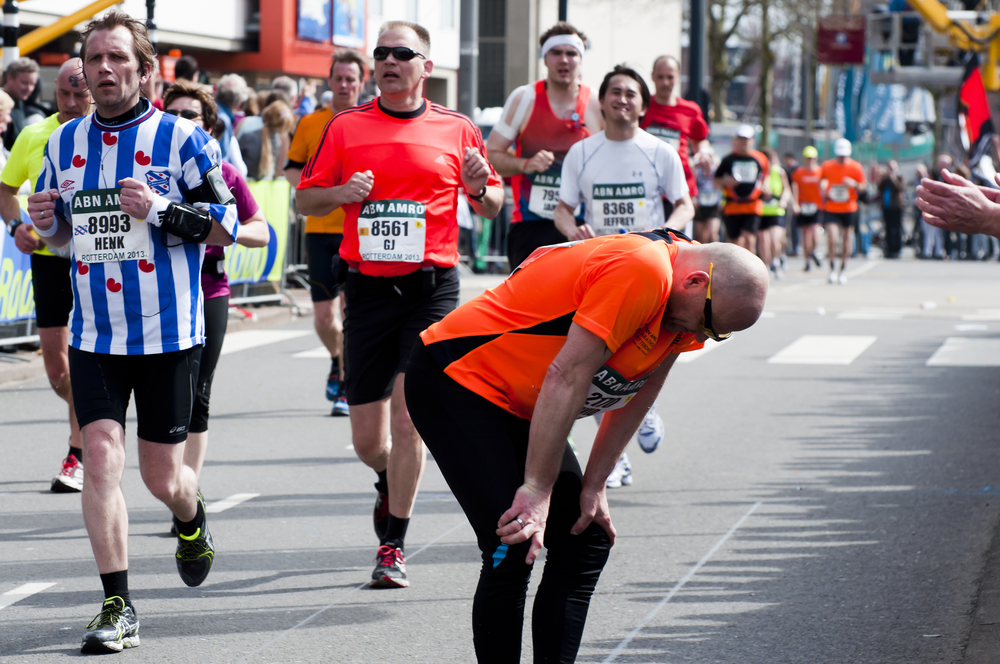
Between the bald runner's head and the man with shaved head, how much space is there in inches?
150

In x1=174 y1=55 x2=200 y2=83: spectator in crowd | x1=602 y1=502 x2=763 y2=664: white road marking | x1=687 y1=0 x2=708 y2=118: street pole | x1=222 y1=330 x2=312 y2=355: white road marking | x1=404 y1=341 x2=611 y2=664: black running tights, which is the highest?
x1=687 y1=0 x2=708 y2=118: street pole

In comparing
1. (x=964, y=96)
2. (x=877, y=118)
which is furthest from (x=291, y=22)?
(x=877, y=118)

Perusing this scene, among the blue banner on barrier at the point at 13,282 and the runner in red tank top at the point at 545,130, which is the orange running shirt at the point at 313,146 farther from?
the blue banner on barrier at the point at 13,282

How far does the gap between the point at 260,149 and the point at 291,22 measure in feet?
50.1

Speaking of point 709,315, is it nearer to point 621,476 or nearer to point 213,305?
point 213,305

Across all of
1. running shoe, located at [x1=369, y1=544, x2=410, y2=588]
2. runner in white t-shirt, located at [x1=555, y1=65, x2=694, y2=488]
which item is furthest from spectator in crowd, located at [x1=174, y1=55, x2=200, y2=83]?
running shoe, located at [x1=369, y1=544, x2=410, y2=588]

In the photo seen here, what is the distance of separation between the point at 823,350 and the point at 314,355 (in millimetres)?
4627

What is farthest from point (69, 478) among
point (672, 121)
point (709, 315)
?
point (709, 315)

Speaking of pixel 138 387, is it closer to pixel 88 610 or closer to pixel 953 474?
pixel 88 610

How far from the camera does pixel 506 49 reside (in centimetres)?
4125

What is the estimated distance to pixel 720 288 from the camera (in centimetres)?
331

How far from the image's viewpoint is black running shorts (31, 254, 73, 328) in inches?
265

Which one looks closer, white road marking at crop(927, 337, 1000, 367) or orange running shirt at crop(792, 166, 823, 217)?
white road marking at crop(927, 337, 1000, 367)

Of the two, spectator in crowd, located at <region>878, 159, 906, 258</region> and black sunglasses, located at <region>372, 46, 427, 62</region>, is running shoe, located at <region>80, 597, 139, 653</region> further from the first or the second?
spectator in crowd, located at <region>878, 159, 906, 258</region>
